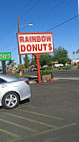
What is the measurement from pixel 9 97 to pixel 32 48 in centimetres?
931

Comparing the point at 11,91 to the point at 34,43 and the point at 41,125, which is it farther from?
the point at 34,43

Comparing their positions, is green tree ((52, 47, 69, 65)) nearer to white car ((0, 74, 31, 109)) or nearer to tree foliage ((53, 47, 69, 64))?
tree foliage ((53, 47, 69, 64))

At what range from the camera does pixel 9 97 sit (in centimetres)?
633

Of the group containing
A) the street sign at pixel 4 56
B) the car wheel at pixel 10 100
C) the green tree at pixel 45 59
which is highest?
the green tree at pixel 45 59

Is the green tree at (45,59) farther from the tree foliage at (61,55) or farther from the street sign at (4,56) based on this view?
the street sign at (4,56)

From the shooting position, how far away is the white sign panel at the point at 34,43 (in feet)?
48.4

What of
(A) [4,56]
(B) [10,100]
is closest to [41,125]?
(B) [10,100]

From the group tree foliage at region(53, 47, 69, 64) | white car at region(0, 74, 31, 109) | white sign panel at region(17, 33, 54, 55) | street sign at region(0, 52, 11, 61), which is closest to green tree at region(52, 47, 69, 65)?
tree foliage at region(53, 47, 69, 64)

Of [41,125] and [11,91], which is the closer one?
[41,125]

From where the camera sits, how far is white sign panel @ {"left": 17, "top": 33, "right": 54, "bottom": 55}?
14.8 meters

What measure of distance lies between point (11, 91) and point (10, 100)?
360 millimetres

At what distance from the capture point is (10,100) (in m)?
6.34

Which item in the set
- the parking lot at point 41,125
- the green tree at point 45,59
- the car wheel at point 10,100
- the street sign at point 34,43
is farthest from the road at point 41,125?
the green tree at point 45,59

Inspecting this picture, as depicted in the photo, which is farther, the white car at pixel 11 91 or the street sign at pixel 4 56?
the street sign at pixel 4 56
